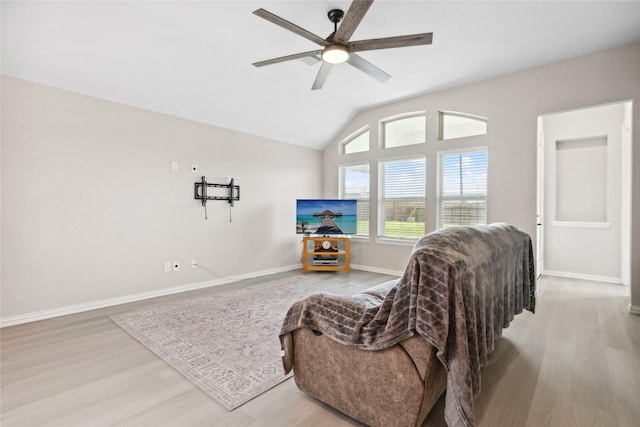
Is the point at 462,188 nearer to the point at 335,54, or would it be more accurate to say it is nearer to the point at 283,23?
the point at 335,54

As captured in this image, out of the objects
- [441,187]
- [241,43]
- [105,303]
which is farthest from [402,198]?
[105,303]

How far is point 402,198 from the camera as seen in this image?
17.2ft

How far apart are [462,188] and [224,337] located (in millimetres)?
3920

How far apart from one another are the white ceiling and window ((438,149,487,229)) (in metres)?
1.13

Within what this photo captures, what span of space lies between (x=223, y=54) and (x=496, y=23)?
2938 mm

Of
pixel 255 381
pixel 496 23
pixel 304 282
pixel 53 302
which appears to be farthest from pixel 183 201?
pixel 496 23

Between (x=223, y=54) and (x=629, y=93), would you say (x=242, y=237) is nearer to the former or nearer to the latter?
(x=223, y=54)

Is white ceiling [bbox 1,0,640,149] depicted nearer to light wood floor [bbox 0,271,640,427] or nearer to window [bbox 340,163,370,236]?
window [bbox 340,163,370,236]

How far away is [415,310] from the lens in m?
1.28

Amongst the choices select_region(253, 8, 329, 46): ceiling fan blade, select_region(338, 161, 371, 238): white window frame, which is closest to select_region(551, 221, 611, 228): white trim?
select_region(338, 161, 371, 238): white window frame

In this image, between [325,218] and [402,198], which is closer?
[402,198]

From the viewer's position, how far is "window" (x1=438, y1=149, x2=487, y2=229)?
4.46 meters

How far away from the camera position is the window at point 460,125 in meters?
4.44

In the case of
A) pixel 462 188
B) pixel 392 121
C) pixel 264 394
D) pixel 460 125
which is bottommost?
pixel 264 394
